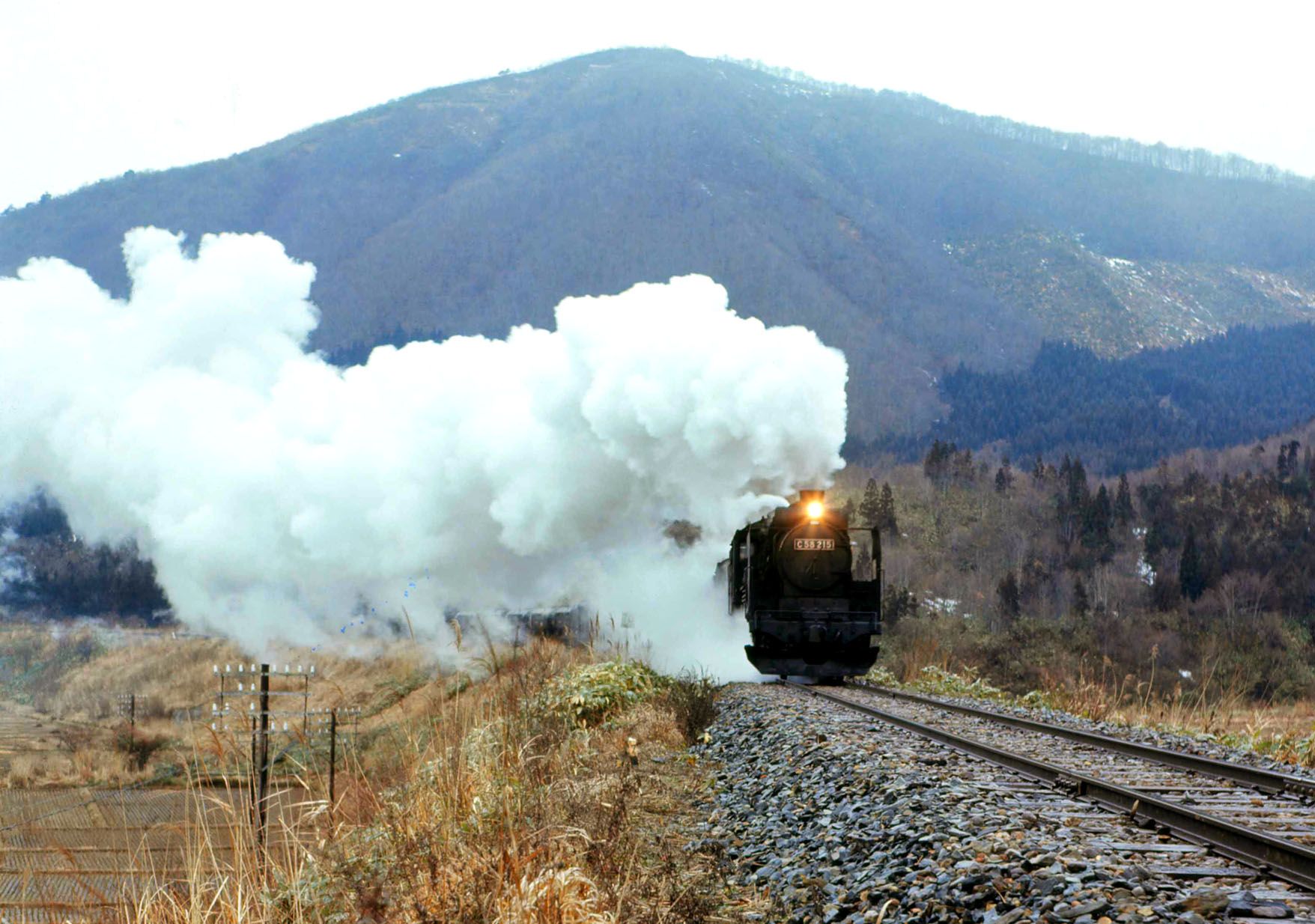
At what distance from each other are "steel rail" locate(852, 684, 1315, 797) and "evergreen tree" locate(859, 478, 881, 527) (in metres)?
66.4

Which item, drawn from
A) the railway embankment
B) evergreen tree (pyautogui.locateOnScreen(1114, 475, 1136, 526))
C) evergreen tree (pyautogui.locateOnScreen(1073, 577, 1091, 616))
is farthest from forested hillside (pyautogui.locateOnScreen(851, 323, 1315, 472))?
the railway embankment

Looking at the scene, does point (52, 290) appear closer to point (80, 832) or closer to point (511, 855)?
point (80, 832)

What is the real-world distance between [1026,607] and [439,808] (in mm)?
71121

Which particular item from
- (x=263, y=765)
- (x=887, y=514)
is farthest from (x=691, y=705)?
(x=887, y=514)

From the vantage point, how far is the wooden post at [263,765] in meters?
5.39

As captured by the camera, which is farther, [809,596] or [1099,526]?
[1099,526]

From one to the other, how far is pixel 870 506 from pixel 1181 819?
78794mm

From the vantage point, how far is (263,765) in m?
7.67

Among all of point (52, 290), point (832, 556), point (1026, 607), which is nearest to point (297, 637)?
point (832, 556)

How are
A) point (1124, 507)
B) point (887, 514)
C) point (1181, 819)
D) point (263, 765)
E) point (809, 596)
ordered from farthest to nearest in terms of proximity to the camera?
point (1124, 507) → point (887, 514) → point (809, 596) → point (263, 765) → point (1181, 819)

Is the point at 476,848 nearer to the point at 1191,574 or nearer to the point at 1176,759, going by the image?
the point at 1176,759

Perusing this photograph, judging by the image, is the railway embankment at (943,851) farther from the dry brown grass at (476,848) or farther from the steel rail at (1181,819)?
the dry brown grass at (476,848)

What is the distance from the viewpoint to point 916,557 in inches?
3278

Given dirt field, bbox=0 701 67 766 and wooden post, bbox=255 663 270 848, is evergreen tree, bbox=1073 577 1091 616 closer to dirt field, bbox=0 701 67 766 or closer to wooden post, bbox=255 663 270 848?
dirt field, bbox=0 701 67 766
